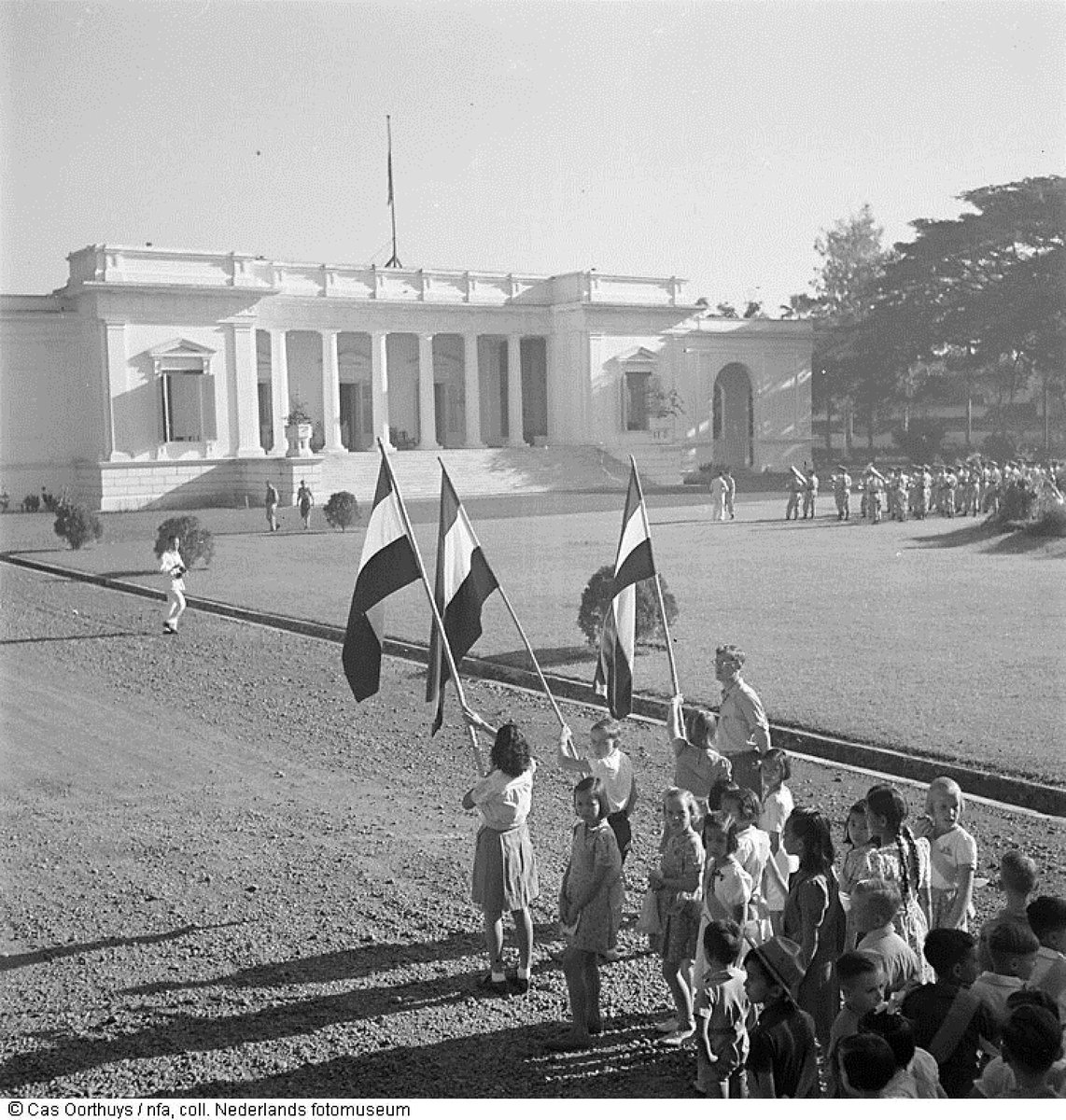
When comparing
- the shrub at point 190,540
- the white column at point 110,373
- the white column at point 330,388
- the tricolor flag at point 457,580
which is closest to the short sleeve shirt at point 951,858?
the tricolor flag at point 457,580

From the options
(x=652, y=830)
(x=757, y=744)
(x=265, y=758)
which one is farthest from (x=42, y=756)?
(x=757, y=744)

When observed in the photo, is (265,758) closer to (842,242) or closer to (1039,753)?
(1039,753)

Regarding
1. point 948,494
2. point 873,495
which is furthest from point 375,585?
point 948,494

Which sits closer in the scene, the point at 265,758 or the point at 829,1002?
the point at 829,1002

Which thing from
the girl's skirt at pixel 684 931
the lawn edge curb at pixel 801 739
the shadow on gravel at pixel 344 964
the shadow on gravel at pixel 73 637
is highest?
the girl's skirt at pixel 684 931

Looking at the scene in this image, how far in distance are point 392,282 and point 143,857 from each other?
38.6m

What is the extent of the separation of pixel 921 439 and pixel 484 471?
15808mm

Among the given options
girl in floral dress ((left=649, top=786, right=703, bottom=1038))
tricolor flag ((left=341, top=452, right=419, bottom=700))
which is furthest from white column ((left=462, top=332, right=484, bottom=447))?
girl in floral dress ((left=649, top=786, right=703, bottom=1038))

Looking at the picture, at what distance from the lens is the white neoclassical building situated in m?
38.6

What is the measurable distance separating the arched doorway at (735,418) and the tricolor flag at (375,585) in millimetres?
45082

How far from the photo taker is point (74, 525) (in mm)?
26047

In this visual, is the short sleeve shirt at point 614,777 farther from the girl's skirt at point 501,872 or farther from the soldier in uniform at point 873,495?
the soldier in uniform at point 873,495

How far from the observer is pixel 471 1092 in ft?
16.5

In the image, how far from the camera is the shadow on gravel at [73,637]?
52.1 ft
